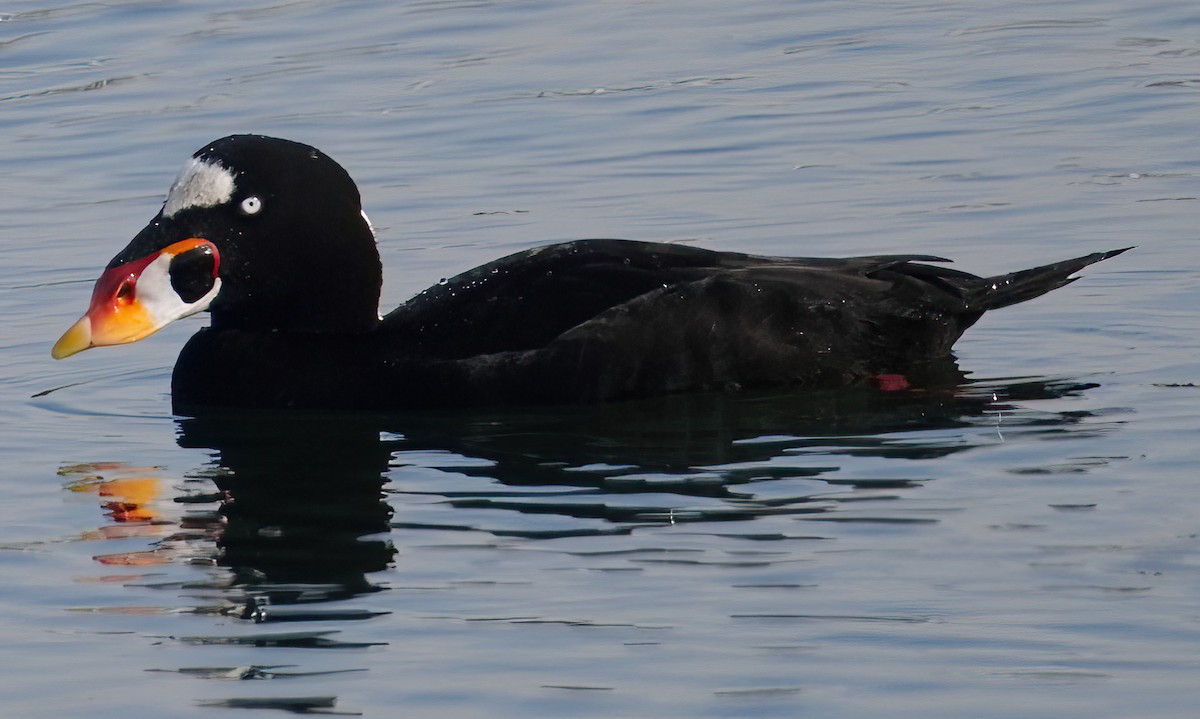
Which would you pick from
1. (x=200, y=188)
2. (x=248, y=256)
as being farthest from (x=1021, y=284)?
(x=200, y=188)

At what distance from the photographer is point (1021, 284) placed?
314 inches

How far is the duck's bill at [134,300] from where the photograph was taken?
7.72m

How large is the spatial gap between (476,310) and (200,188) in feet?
3.55

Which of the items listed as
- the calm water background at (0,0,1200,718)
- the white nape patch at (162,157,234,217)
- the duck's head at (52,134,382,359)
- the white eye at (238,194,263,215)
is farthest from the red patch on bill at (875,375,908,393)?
the white nape patch at (162,157,234,217)

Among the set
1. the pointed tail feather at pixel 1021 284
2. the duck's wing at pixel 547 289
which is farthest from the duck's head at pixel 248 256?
the pointed tail feather at pixel 1021 284

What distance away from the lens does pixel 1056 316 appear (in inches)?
344

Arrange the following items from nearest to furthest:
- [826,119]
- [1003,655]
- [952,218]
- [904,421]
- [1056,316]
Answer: [1003,655] < [904,421] < [1056,316] < [952,218] < [826,119]

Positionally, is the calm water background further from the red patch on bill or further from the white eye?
the white eye

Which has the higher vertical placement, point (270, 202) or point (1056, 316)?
point (270, 202)

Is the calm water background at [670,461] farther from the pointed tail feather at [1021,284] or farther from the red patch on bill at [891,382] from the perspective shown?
the pointed tail feather at [1021,284]

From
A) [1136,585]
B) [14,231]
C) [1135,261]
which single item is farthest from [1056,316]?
[14,231]

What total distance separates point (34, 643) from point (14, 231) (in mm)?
6424

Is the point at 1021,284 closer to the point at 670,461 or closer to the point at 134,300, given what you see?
the point at 670,461

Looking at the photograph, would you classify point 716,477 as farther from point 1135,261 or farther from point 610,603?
point 1135,261
